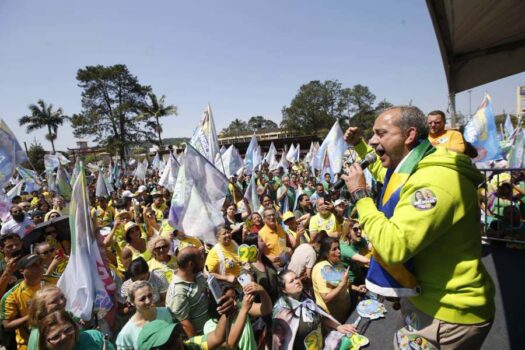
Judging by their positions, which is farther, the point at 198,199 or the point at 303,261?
the point at 198,199

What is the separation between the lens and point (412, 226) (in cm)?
133

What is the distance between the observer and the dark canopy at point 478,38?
223 cm

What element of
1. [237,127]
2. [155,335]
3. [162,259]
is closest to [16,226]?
[162,259]

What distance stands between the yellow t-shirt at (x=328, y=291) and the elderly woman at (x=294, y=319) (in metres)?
0.56

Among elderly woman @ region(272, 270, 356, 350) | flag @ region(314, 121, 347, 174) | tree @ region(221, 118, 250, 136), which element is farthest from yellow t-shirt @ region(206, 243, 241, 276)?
Result: tree @ region(221, 118, 250, 136)

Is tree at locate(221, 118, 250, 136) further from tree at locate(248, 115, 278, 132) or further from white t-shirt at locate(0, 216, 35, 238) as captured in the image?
white t-shirt at locate(0, 216, 35, 238)

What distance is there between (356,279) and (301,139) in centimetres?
3409

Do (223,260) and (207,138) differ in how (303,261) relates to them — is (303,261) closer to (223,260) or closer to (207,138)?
(223,260)

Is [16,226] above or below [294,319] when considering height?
above

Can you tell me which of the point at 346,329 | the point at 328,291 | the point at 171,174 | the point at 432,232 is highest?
the point at 432,232

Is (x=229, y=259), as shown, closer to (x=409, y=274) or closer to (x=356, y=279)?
(x=356, y=279)

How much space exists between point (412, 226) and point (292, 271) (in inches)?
84.1

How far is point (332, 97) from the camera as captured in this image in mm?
66000

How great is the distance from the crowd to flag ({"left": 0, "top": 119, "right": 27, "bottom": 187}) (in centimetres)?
87
